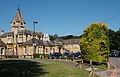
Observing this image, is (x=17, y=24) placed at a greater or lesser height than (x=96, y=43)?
greater

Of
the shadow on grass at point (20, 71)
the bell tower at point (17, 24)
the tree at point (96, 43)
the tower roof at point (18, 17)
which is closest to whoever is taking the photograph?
the shadow on grass at point (20, 71)

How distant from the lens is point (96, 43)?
31.8 metres

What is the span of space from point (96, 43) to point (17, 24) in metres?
50.4

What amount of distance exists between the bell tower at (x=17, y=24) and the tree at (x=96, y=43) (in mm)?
47811

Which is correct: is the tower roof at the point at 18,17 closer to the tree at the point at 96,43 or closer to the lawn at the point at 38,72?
the tree at the point at 96,43

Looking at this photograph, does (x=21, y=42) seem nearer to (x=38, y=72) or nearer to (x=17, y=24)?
(x=17, y=24)

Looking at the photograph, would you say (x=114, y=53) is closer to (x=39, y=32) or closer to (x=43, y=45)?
(x=43, y=45)

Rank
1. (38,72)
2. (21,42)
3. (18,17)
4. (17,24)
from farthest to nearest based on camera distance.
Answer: (18,17) → (17,24) → (21,42) → (38,72)

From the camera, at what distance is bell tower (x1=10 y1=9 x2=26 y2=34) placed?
78.3 meters

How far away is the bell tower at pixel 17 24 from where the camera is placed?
257 ft

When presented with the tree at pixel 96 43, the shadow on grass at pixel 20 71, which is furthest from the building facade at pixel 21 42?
the shadow on grass at pixel 20 71

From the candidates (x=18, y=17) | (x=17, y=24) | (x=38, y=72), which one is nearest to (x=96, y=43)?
(x=38, y=72)

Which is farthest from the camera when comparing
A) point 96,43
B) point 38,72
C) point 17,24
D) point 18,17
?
point 18,17

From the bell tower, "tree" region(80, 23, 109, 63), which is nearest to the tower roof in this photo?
the bell tower
